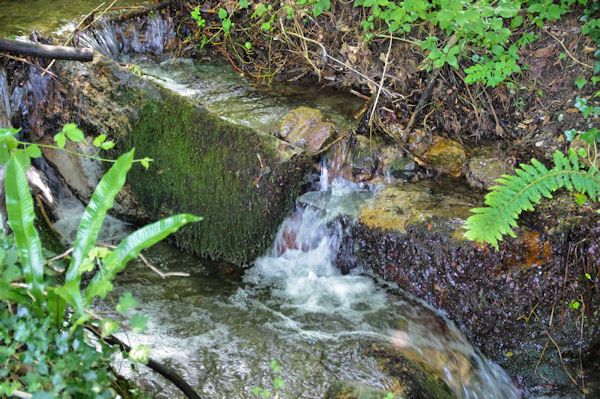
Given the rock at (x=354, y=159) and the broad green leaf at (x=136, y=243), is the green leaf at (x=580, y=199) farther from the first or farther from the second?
the broad green leaf at (x=136, y=243)

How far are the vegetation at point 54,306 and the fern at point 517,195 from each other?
1957mm

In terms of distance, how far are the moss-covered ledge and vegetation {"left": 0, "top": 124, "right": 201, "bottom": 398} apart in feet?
5.79

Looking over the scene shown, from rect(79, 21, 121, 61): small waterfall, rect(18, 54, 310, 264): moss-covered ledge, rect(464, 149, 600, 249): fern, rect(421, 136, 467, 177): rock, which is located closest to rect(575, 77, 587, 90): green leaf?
rect(464, 149, 600, 249): fern

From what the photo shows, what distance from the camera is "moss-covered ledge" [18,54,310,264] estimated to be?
392 cm

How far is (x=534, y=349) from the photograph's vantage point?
355 cm

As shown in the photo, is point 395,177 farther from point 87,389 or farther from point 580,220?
point 87,389

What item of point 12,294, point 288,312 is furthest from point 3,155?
point 288,312

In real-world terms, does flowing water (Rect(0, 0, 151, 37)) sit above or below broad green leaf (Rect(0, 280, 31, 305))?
above

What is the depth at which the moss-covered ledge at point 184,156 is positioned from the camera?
12.9 ft

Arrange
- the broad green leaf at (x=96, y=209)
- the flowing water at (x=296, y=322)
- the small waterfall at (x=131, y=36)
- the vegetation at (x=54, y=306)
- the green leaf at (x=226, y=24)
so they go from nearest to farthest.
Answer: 1. the vegetation at (x=54, y=306)
2. the broad green leaf at (x=96, y=209)
3. the flowing water at (x=296, y=322)
4. the small waterfall at (x=131, y=36)
5. the green leaf at (x=226, y=24)

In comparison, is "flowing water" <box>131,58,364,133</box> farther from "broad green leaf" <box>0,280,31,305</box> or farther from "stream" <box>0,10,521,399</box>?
"broad green leaf" <box>0,280,31,305</box>

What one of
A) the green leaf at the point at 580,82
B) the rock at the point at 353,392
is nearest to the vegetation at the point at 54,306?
the rock at the point at 353,392

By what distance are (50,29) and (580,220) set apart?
4.87 metres

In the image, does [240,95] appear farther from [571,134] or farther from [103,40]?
[571,134]
